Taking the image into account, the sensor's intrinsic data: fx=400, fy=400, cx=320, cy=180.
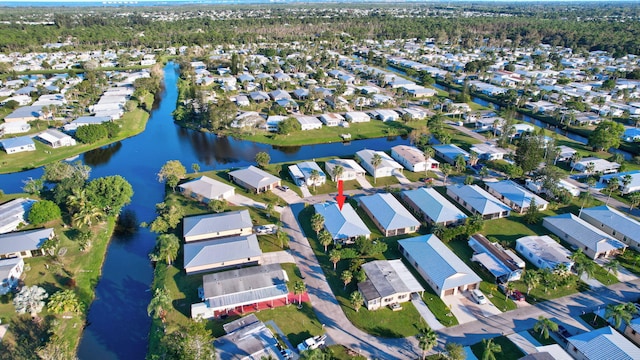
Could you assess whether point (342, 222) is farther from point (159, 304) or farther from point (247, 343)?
point (159, 304)

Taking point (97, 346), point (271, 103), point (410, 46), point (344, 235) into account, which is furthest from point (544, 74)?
point (97, 346)

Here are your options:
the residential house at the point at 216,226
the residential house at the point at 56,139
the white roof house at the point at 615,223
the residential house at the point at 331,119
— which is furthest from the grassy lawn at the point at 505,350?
the residential house at the point at 56,139

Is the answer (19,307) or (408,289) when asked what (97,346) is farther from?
(408,289)

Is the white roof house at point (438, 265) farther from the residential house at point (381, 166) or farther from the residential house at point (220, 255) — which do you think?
the residential house at point (381, 166)

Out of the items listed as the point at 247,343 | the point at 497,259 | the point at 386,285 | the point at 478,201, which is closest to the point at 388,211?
the point at 478,201

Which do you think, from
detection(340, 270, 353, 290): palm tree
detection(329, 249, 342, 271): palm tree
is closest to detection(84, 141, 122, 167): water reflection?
detection(329, 249, 342, 271): palm tree
